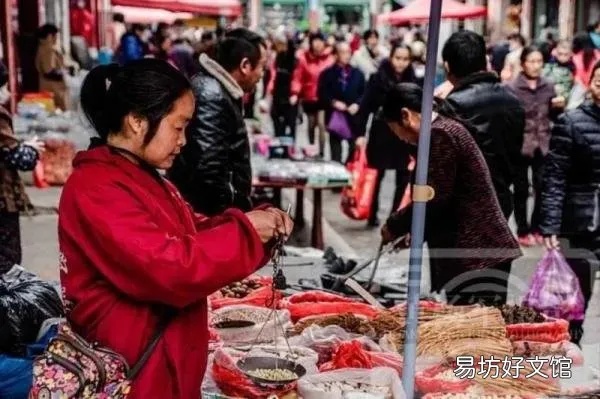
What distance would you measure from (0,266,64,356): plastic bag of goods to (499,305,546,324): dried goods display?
Answer: 205 cm

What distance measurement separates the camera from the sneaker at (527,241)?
31.7ft

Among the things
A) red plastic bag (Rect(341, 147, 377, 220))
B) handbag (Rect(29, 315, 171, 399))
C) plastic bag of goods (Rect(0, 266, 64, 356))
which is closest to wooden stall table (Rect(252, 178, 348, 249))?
red plastic bag (Rect(341, 147, 377, 220))

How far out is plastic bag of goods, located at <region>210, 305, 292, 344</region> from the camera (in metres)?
4.26

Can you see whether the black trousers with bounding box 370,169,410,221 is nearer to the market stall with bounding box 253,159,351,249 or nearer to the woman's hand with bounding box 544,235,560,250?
the market stall with bounding box 253,159,351,249

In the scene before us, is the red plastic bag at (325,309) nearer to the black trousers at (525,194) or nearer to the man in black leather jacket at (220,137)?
the man in black leather jacket at (220,137)

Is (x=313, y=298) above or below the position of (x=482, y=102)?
below

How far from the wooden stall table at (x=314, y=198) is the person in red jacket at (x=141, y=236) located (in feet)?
19.9

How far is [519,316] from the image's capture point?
15.3ft

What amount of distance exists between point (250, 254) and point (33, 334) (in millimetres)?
1767

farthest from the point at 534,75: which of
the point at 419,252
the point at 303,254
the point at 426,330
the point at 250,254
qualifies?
the point at 250,254

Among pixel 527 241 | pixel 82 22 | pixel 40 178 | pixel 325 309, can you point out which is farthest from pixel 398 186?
pixel 82 22

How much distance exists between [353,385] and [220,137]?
6.01 feet

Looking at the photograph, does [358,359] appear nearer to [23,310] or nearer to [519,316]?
[519,316]

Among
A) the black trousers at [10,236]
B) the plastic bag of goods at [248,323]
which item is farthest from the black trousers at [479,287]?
the black trousers at [10,236]
